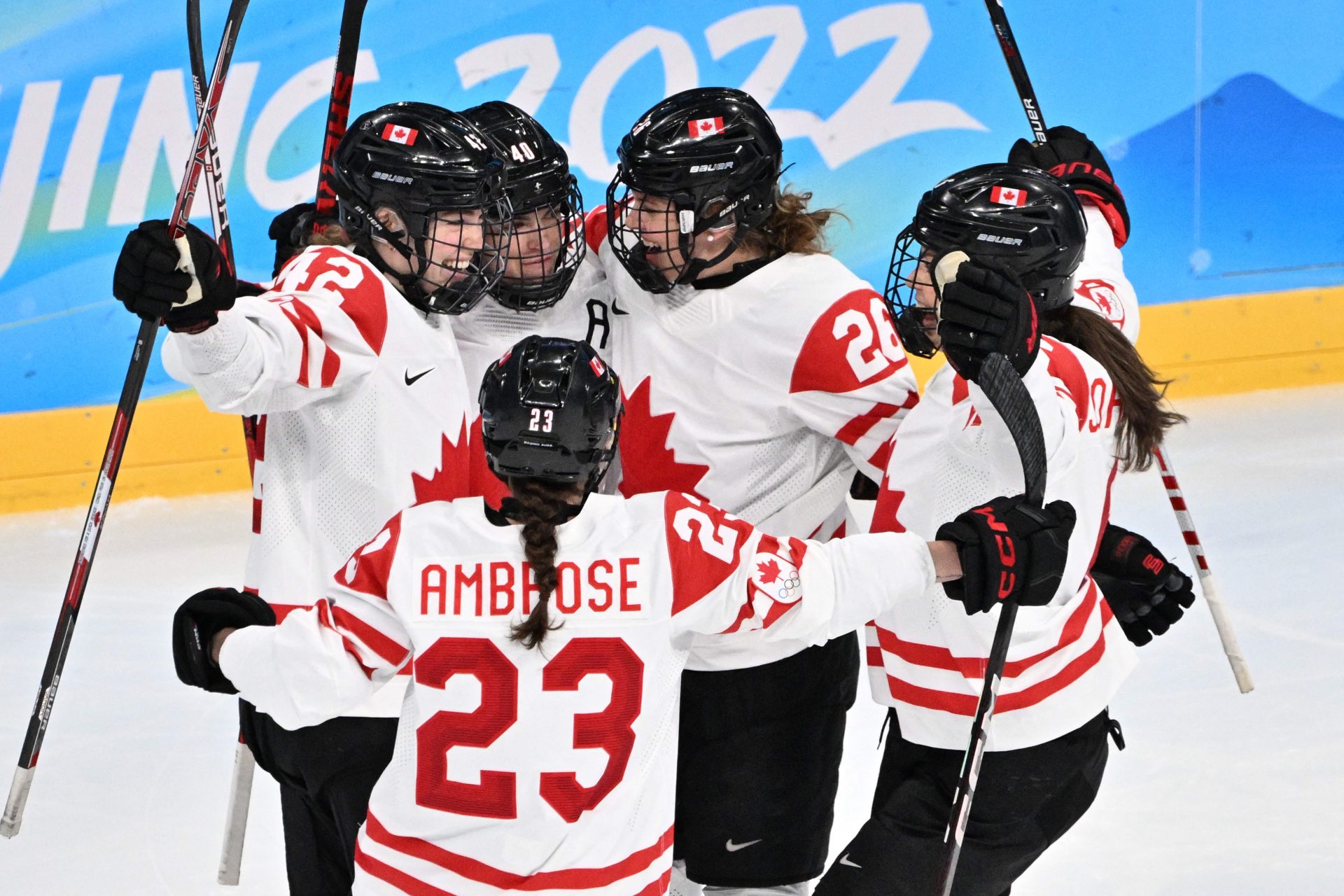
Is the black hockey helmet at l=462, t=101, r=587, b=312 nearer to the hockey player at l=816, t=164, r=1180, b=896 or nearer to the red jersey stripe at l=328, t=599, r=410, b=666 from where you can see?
the hockey player at l=816, t=164, r=1180, b=896

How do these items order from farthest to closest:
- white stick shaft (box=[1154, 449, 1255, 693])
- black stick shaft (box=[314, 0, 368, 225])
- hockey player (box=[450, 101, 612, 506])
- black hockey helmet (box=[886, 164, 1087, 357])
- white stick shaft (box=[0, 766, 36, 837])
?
white stick shaft (box=[1154, 449, 1255, 693])
black stick shaft (box=[314, 0, 368, 225])
white stick shaft (box=[0, 766, 36, 837])
hockey player (box=[450, 101, 612, 506])
black hockey helmet (box=[886, 164, 1087, 357])

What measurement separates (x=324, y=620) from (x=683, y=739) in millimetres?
757

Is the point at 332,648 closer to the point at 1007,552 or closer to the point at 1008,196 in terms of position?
the point at 1007,552

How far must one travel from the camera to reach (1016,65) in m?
2.96

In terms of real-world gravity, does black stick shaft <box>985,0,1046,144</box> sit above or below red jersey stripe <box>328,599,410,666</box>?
above

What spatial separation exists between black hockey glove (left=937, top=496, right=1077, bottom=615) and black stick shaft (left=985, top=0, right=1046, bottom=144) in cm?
139

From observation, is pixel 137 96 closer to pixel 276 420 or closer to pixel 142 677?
pixel 142 677

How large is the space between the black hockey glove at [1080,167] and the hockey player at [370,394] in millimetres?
954

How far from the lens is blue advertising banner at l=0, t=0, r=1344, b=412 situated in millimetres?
4875

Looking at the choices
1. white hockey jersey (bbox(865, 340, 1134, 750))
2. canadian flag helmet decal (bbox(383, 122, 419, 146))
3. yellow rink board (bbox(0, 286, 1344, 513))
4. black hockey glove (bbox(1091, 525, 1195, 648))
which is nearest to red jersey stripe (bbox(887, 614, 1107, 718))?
white hockey jersey (bbox(865, 340, 1134, 750))

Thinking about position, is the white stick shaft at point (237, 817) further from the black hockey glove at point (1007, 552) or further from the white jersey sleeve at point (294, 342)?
the black hockey glove at point (1007, 552)

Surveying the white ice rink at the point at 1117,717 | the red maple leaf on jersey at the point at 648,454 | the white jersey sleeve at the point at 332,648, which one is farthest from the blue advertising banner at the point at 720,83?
the white jersey sleeve at the point at 332,648

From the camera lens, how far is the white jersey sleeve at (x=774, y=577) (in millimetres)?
1650

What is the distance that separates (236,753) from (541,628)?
1.33 meters
